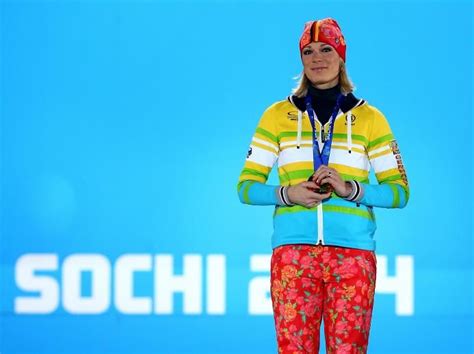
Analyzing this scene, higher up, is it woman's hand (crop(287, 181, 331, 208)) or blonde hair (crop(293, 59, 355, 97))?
blonde hair (crop(293, 59, 355, 97))

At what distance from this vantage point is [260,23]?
14.9 feet

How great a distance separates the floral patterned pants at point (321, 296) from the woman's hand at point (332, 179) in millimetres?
146

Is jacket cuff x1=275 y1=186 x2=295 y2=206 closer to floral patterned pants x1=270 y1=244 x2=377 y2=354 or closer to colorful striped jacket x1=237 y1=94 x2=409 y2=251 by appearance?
colorful striped jacket x1=237 y1=94 x2=409 y2=251

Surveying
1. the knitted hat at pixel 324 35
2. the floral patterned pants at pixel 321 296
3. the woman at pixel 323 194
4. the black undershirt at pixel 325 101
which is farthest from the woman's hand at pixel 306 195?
the knitted hat at pixel 324 35

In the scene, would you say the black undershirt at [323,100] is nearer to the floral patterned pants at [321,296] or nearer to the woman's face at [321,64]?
the woman's face at [321,64]

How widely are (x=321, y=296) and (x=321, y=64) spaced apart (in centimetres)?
62

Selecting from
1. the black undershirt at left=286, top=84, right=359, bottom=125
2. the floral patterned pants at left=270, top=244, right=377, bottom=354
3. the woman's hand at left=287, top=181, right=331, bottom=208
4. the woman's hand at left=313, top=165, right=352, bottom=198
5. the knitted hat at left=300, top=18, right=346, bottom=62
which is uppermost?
the knitted hat at left=300, top=18, right=346, bottom=62

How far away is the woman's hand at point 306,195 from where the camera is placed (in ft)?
8.60

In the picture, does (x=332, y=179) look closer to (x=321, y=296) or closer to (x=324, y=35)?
(x=321, y=296)

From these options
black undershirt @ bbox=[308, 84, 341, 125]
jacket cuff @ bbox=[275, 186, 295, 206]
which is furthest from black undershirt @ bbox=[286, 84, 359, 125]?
jacket cuff @ bbox=[275, 186, 295, 206]

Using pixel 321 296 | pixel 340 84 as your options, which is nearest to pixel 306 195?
pixel 321 296

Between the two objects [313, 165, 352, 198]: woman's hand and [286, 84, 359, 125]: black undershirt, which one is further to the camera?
[286, 84, 359, 125]: black undershirt

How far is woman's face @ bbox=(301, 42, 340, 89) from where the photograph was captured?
2.79 metres

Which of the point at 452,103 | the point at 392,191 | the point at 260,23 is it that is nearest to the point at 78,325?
Answer: the point at 260,23
